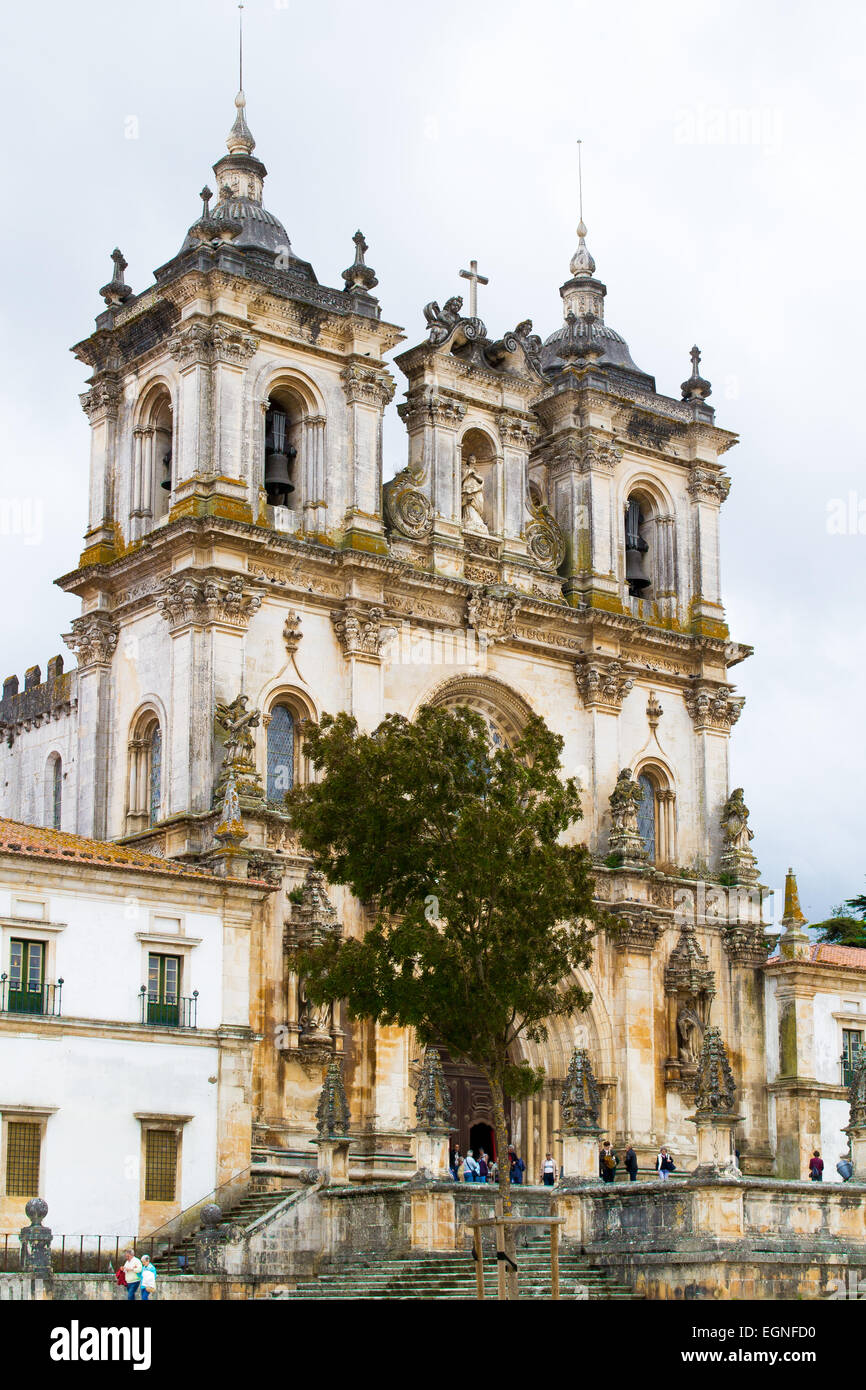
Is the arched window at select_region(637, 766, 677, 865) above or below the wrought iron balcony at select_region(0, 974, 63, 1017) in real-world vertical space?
above

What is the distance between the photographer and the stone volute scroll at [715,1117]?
32594 mm

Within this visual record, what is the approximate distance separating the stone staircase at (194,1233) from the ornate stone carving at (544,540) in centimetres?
2130

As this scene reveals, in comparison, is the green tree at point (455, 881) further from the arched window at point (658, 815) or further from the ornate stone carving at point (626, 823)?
the arched window at point (658, 815)

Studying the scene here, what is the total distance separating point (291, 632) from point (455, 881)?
1318 cm

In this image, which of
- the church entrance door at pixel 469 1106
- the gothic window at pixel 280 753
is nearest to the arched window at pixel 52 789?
the gothic window at pixel 280 753

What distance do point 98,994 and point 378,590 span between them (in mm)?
14983

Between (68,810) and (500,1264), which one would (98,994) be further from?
(68,810)

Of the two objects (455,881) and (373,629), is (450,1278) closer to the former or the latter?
(455,881)

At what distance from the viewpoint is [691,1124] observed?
49.9m

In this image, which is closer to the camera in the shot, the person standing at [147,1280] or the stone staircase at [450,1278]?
the person standing at [147,1280]

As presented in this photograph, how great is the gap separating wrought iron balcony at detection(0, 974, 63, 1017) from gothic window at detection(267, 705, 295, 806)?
11212mm

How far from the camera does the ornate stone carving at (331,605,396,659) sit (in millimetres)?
46781

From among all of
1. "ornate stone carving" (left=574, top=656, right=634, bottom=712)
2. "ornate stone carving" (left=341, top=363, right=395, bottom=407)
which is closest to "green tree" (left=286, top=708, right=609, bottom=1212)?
"ornate stone carving" (left=341, top=363, right=395, bottom=407)

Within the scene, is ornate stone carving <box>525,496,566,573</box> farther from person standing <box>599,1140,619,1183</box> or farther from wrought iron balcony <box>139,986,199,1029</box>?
wrought iron balcony <box>139,986,199,1029</box>
